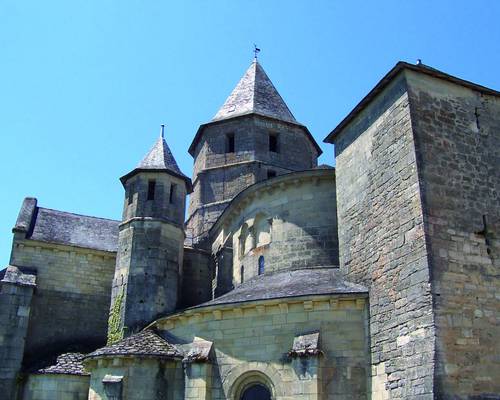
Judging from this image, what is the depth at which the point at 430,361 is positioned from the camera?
438 inches

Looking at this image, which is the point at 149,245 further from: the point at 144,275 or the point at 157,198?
the point at 157,198

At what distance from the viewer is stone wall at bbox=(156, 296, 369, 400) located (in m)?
13.1

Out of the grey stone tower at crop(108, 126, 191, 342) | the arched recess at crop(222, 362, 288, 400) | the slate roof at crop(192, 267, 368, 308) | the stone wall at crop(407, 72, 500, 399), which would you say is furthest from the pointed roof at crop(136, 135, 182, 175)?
the stone wall at crop(407, 72, 500, 399)

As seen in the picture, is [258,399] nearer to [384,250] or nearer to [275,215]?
[384,250]

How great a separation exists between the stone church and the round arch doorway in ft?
0.23

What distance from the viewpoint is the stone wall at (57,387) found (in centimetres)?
1831

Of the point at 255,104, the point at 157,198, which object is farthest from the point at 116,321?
the point at 255,104

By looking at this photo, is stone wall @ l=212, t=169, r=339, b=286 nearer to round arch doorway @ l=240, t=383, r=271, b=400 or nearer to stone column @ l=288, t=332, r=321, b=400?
stone column @ l=288, t=332, r=321, b=400

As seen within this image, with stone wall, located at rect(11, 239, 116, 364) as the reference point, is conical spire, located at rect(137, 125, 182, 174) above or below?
above

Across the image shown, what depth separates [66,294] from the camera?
22.1 meters

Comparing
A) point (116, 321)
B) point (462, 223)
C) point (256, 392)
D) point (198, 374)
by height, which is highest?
point (462, 223)

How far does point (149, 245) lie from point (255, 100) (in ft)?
35.1

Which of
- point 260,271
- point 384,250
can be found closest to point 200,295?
point 260,271

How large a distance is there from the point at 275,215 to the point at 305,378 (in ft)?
20.9
